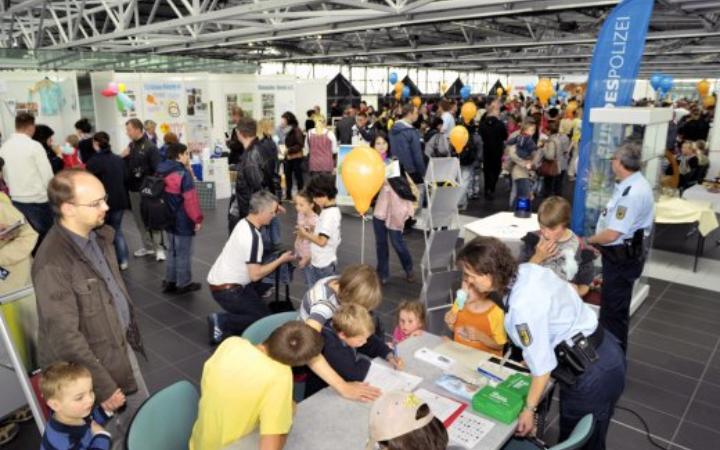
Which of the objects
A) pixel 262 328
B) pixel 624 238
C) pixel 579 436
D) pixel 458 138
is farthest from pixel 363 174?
pixel 458 138

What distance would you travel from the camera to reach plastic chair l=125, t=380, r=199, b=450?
1642 millimetres

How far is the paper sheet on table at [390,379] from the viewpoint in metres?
2.11

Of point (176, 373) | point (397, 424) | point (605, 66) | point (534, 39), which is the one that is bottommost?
point (176, 373)

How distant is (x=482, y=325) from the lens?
2.59 meters

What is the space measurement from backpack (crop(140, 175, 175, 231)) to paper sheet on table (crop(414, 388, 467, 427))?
3315 mm

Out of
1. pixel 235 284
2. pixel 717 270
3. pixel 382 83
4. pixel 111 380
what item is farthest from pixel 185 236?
pixel 382 83

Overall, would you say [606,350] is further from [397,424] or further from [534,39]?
[534,39]

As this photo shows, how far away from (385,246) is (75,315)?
3.44m

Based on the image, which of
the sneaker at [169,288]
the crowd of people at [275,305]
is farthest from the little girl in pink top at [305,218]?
the sneaker at [169,288]

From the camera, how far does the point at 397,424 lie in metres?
1.18

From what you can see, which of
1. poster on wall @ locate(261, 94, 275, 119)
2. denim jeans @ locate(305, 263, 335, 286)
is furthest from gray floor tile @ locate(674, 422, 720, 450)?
poster on wall @ locate(261, 94, 275, 119)

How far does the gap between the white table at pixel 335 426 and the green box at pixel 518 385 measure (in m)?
0.16

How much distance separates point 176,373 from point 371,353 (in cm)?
174

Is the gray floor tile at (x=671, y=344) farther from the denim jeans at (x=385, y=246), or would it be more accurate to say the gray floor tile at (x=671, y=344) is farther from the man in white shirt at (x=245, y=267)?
the man in white shirt at (x=245, y=267)
